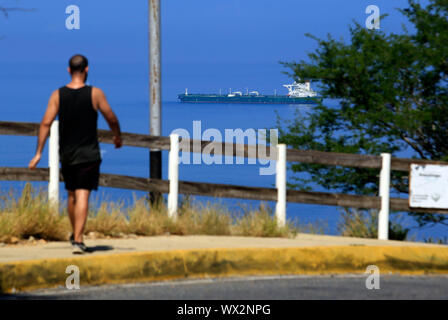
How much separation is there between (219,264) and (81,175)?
1776 mm

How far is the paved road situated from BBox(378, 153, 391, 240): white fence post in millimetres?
4650

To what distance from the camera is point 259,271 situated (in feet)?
29.5

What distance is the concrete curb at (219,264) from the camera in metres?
7.97

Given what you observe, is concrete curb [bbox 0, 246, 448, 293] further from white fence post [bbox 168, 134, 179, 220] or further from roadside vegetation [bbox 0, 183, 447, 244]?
white fence post [bbox 168, 134, 179, 220]

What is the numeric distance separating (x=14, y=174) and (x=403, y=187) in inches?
659

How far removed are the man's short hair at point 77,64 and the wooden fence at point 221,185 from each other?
11.5 ft

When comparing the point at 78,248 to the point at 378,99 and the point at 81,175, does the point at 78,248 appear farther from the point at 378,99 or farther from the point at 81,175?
the point at 378,99

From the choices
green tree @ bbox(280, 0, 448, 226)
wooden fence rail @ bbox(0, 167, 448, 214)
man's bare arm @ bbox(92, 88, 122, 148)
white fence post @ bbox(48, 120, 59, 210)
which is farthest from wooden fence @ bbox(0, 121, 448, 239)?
green tree @ bbox(280, 0, 448, 226)

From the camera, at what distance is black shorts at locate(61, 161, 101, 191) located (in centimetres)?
866

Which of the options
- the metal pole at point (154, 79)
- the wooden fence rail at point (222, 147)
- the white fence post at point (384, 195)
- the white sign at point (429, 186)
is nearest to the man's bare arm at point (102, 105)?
the wooden fence rail at point (222, 147)

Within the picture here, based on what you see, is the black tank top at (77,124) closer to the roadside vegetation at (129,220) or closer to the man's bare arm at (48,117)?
the man's bare arm at (48,117)

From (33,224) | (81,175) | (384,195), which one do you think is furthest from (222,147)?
(81,175)
